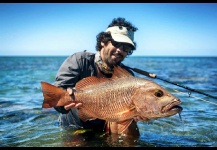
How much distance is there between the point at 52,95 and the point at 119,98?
102 cm

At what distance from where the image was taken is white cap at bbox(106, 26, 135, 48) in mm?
5750

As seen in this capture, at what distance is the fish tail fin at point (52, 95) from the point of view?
173 inches

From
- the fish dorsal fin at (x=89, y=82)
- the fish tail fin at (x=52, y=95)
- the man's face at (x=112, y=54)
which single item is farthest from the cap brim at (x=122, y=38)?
the fish tail fin at (x=52, y=95)

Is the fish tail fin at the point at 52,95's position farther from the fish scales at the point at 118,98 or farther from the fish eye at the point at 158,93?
the fish eye at the point at 158,93

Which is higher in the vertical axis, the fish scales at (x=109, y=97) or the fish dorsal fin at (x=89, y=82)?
the fish dorsal fin at (x=89, y=82)

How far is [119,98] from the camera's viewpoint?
436cm

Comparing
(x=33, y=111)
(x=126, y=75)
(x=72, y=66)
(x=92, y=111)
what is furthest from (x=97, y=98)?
(x=33, y=111)

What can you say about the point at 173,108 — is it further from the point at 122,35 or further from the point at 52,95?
the point at 122,35

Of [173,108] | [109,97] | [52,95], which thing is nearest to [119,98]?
[109,97]

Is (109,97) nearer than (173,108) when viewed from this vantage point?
No

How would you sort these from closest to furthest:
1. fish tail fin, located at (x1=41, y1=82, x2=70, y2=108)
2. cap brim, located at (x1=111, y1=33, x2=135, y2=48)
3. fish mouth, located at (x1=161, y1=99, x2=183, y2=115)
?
fish mouth, located at (x1=161, y1=99, x2=183, y2=115) → fish tail fin, located at (x1=41, y1=82, x2=70, y2=108) → cap brim, located at (x1=111, y1=33, x2=135, y2=48)

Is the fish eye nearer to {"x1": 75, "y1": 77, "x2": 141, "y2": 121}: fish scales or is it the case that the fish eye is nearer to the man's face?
{"x1": 75, "y1": 77, "x2": 141, "y2": 121}: fish scales

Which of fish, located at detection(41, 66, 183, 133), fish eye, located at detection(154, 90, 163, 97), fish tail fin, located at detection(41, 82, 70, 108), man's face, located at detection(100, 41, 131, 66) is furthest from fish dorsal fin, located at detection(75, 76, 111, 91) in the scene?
man's face, located at detection(100, 41, 131, 66)

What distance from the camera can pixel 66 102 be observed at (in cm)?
455
